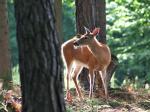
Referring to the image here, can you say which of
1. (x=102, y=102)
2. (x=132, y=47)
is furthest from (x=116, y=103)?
(x=132, y=47)

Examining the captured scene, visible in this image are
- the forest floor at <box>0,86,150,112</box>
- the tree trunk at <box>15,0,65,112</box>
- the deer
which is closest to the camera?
the tree trunk at <box>15,0,65,112</box>

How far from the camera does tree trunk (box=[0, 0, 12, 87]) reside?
12.0m

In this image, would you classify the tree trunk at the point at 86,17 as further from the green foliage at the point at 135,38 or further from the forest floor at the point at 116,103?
the green foliage at the point at 135,38

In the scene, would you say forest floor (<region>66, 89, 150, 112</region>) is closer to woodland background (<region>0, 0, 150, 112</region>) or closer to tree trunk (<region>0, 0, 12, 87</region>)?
woodland background (<region>0, 0, 150, 112</region>)

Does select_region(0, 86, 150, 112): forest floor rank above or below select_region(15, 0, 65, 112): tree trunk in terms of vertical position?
below

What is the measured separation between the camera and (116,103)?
11.2 metres

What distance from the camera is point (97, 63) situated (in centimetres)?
1217

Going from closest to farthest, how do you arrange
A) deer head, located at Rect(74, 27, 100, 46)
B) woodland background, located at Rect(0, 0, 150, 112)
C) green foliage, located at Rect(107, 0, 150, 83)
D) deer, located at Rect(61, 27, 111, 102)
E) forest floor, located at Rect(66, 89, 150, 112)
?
1. forest floor, located at Rect(66, 89, 150, 112)
2. deer head, located at Rect(74, 27, 100, 46)
3. deer, located at Rect(61, 27, 111, 102)
4. woodland background, located at Rect(0, 0, 150, 112)
5. green foliage, located at Rect(107, 0, 150, 83)

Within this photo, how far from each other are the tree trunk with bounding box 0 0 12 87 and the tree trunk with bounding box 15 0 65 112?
Result: 221 inches

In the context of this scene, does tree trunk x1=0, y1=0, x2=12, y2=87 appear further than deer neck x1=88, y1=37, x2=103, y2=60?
No

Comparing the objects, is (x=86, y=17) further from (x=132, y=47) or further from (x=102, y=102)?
(x=132, y=47)

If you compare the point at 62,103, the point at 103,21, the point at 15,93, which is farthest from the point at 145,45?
the point at 62,103

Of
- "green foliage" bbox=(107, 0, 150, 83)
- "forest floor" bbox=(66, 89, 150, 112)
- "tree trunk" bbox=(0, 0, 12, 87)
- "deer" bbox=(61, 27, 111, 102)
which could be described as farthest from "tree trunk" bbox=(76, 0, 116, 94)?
"green foliage" bbox=(107, 0, 150, 83)

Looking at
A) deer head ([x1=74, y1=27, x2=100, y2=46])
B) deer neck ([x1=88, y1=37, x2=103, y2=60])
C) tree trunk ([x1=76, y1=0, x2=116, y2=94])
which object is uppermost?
tree trunk ([x1=76, y1=0, x2=116, y2=94])
